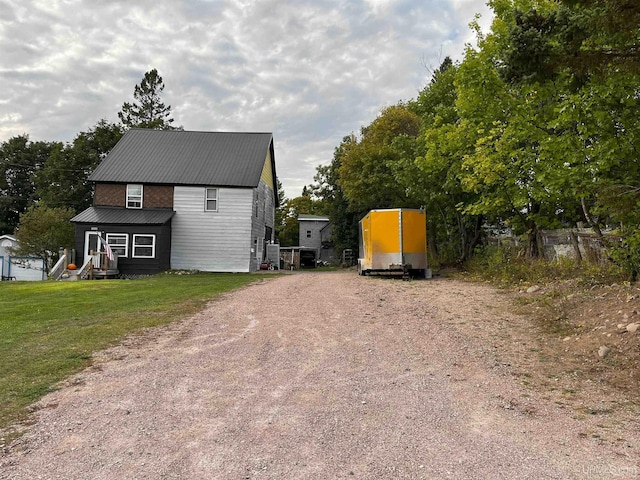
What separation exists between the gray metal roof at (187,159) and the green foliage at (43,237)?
4.62 metres

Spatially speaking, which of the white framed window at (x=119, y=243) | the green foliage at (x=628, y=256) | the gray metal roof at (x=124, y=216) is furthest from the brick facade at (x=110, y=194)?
the green foliage at (x=628, y=256)

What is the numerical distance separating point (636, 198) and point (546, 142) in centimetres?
630

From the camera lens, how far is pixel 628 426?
4.01 m

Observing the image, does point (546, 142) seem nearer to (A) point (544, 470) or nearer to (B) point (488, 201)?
(B) point (488, 201)

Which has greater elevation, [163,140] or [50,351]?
[163,140]

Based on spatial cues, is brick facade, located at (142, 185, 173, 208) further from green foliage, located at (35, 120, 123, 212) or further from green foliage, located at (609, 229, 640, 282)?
green foliage, located at (35, 120, 123, 212)

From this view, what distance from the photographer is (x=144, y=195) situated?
25.5m

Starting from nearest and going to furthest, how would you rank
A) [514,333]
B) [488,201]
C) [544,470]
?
[544,470]
[514,333]
[488,201]

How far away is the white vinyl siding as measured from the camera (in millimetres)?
25375

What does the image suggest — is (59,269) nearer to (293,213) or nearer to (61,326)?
(61,326)

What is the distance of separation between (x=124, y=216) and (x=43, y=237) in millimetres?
6202

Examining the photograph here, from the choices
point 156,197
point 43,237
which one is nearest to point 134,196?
point 156,197

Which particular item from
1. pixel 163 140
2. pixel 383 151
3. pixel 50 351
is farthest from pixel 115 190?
pixel 50 351

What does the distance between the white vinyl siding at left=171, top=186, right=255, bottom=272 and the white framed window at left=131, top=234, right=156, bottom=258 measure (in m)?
1.53
